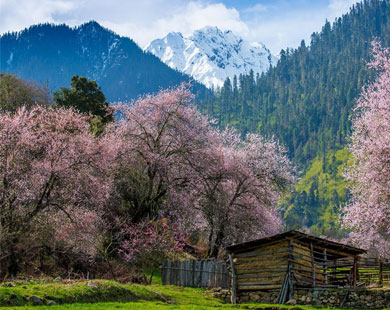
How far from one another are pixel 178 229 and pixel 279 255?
12939mm

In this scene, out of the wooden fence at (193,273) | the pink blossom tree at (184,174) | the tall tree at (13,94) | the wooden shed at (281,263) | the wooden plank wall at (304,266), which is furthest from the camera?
the tall tree at (13,94)

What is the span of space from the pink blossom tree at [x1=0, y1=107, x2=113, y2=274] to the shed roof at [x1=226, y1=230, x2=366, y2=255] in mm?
10609

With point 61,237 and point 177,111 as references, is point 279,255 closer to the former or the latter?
point 61,237

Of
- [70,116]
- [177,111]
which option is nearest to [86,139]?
[70,116]

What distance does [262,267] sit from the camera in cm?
2736

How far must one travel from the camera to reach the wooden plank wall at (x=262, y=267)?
86.9ft

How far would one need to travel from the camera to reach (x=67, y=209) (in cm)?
2853

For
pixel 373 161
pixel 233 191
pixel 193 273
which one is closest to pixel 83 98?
pixel 233 191

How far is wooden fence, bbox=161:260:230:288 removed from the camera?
105ft

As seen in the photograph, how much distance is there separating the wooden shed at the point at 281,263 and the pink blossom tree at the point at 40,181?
1077cm

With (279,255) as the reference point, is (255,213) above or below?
above

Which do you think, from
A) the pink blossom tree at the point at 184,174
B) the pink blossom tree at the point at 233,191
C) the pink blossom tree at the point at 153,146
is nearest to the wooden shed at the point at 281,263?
the pink blossom tree at the point at 184,174

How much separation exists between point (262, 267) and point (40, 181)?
14846 mm

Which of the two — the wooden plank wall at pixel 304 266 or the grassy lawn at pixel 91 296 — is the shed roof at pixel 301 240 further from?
the grassy lawn at pixel 91 296
